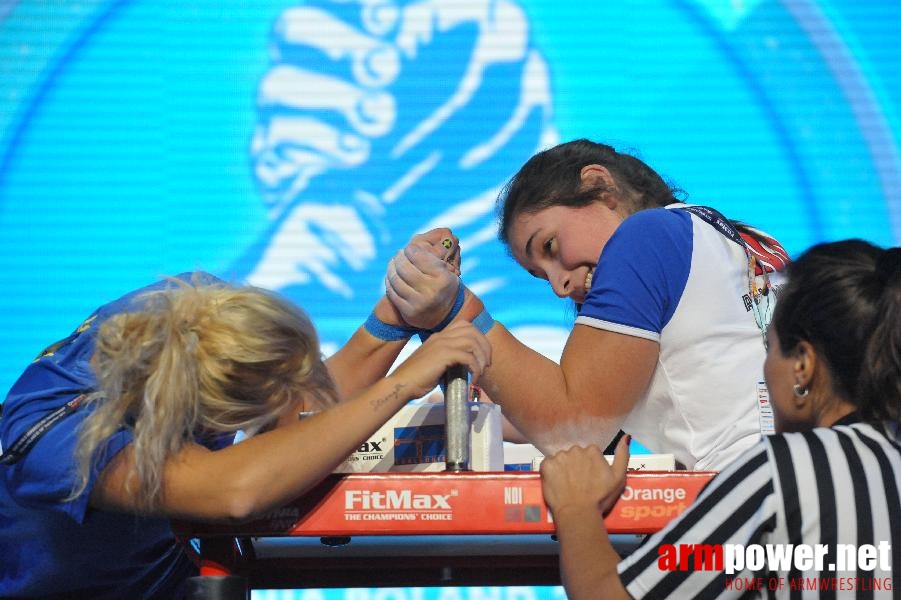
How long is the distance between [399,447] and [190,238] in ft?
7.51

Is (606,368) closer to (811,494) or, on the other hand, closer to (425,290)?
(425,290)

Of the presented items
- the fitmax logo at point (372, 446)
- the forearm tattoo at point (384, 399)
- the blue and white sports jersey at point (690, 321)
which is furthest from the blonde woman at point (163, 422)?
the blue and white sports jersey at point (690, 321)

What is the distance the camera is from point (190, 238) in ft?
11.7

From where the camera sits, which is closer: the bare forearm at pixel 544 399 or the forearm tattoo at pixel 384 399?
the forearm tattoo at pixel 384 399

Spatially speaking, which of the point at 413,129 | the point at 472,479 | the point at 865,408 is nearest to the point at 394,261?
the point at 472,479

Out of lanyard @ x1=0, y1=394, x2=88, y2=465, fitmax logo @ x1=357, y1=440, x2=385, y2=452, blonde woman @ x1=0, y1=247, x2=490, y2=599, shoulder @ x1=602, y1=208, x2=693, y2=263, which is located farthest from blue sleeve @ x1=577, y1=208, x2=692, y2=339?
lanyard @ x1=0, y1=394, x2=88, y2=465

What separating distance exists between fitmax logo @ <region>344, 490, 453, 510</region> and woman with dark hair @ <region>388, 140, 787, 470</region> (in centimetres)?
32

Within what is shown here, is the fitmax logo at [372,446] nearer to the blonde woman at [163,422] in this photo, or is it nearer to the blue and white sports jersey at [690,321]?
the blonde woman at [163,422]

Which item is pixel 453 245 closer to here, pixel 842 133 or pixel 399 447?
pixel 399 447

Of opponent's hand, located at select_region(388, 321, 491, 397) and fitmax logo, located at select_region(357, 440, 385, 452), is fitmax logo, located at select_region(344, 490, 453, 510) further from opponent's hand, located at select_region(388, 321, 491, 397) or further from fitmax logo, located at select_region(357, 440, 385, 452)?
fitmax logo, located at select_region(357, 440, 385, 452)

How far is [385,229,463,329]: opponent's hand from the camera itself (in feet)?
4.90

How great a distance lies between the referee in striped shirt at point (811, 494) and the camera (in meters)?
1.04

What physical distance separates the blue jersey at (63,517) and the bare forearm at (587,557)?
54 cm

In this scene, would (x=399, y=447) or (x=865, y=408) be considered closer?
(x=865, y=408)
